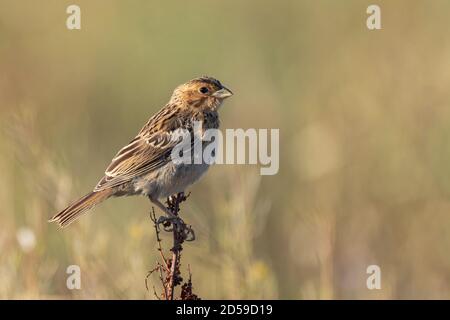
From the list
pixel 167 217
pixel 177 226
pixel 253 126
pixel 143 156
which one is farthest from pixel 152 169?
pixel 253 126

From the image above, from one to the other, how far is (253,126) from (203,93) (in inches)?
71.7

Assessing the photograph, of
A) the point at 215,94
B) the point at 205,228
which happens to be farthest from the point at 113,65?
the point at 205,228

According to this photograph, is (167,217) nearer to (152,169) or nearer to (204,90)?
(152,169)

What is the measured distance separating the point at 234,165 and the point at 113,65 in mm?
3188

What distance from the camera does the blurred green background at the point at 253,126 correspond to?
6.52m

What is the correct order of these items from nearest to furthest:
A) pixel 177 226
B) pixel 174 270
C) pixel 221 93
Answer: pixel 174 270 → pixel 177 226 → pixel 221 93

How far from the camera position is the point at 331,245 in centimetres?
638

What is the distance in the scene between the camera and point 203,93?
6953 millimetres

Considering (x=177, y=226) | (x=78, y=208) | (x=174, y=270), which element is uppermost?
(x=78, y=208)

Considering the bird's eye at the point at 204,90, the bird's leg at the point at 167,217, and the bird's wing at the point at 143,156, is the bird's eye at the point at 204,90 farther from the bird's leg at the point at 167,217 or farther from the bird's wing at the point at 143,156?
the bird's leg at the point at 167,217

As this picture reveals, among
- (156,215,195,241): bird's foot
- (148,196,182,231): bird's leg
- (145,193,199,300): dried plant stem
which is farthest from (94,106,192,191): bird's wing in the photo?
(145,193,199,300): dried plant stem

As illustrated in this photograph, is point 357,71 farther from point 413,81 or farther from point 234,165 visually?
point 234,165

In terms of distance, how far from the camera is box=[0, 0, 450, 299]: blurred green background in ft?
21.4

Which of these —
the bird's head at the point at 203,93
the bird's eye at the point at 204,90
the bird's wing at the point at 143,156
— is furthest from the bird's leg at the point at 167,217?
the bird's eye at the point at 204,90
